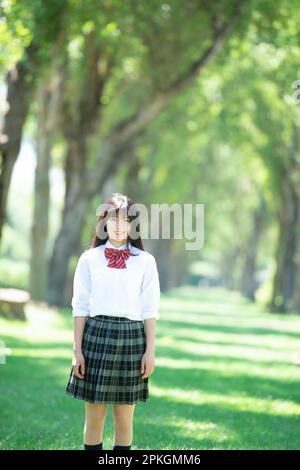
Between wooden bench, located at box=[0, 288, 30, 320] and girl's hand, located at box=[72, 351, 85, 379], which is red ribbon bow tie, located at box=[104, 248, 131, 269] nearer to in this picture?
girl's hand, located at box=[72, 351, 85, 379]

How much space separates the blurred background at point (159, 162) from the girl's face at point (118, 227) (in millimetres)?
2400

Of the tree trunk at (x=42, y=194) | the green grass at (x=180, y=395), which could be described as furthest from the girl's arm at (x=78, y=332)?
the tree trunk at (x=42, y=194)

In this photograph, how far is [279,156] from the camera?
3659cm

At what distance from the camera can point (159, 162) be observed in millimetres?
38625

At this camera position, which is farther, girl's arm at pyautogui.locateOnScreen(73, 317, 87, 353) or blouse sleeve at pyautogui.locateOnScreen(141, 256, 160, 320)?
blouse sleeve at pyautogui.locateOnScreen(141, 256, 160, 320)

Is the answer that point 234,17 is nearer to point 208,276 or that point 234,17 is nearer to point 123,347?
point 123,347

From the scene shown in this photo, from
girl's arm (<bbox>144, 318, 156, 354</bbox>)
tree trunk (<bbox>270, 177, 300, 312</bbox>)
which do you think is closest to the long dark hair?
girl's arm (<bbox>144, 318, 156, 354</bbox>)

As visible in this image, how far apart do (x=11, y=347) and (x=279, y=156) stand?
921 inches

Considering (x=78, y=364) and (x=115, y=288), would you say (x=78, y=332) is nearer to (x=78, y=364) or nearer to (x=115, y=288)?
(x=78, y=364)

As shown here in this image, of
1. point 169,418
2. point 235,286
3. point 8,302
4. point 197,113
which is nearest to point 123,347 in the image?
point 169,418

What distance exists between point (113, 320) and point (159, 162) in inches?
1307

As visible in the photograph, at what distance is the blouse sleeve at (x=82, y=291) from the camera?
566 centimetres

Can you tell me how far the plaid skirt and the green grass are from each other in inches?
67.3

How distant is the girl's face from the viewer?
5.73m
